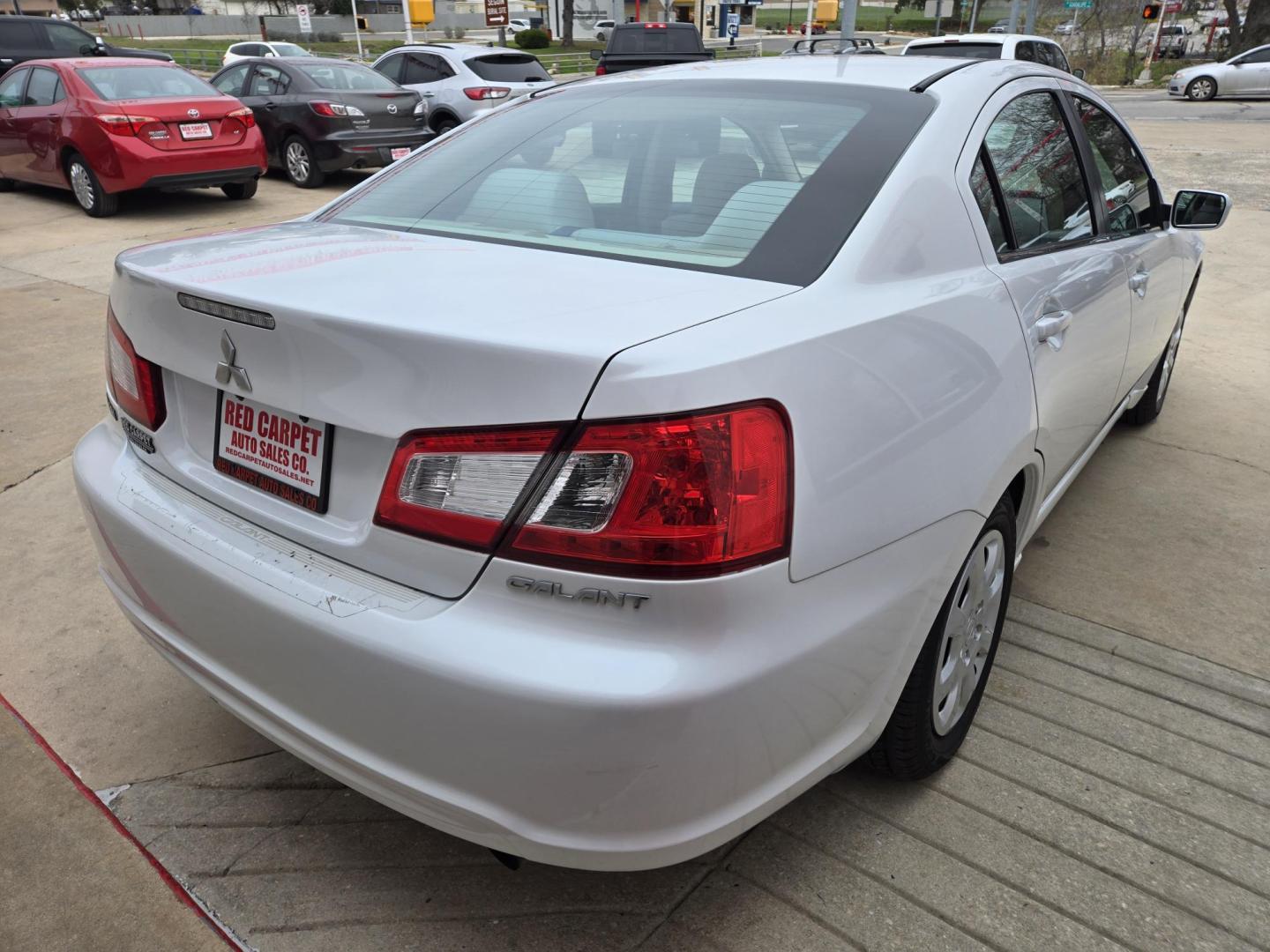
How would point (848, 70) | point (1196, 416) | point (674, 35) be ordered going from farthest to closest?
point (674, 35) < point (1196, 416) < point (848, 70)

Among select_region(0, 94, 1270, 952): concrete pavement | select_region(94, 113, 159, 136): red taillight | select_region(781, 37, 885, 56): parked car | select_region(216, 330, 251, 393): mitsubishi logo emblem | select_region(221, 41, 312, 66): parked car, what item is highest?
select_region(781, 37, 885, 56): parked car

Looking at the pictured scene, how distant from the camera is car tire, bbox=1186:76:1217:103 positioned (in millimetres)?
25328

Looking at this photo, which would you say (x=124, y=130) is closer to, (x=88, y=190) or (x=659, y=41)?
(x=88, y=190)

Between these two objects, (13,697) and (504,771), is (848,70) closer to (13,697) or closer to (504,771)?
(504,771)

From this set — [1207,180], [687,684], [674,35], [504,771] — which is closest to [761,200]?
[687,684]

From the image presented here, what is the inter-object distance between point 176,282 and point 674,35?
1711cm

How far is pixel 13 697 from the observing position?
8.77ft

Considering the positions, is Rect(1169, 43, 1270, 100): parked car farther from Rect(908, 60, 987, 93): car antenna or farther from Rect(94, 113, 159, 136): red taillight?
Rect(908, 60, 987, 93): car antenna

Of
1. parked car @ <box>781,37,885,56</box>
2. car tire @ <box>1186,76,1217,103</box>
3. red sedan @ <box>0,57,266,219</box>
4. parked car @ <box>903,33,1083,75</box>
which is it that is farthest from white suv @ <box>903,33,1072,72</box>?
car tire @ <box>1186,76,1217,103</box>

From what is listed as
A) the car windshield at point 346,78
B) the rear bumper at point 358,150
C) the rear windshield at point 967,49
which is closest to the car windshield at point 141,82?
the rear bumper at point 358,150

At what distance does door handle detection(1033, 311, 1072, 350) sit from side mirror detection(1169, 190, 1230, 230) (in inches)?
60.3

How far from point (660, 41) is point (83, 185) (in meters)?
10.8

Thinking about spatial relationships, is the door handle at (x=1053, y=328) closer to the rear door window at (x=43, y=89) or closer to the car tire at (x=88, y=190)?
the car tire at (x=88, y=190)

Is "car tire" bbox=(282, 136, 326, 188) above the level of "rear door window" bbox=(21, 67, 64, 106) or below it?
below
